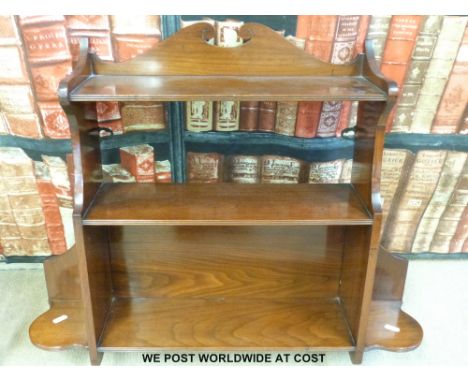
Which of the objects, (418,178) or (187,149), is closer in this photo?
(187,149)

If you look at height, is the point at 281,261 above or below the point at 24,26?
below

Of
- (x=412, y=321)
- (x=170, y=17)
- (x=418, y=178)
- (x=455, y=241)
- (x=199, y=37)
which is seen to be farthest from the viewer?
(x=455, y=241)

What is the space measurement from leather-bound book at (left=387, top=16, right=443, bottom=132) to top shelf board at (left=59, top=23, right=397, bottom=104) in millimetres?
278

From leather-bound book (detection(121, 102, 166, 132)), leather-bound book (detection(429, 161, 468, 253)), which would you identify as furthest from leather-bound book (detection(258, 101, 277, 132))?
leather-bound book (detection(429, 161, 468, 253))

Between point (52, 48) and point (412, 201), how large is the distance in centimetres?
145

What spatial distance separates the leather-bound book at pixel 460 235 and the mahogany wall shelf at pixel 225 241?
464mm

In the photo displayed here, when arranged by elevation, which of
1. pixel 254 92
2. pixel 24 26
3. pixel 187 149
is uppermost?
pixel 24 26

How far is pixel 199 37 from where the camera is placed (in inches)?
54.2

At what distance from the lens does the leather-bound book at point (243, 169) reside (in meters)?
1.69

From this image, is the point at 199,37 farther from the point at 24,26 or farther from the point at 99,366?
the point at 99,366

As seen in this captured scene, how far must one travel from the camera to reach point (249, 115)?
162 centimetres

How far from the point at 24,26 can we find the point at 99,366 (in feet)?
3.78

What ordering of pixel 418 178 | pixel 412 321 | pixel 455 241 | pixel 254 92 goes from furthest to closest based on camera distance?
pixel 455 241, pixel 418 178, pixel 412 321, pixel 254 92
